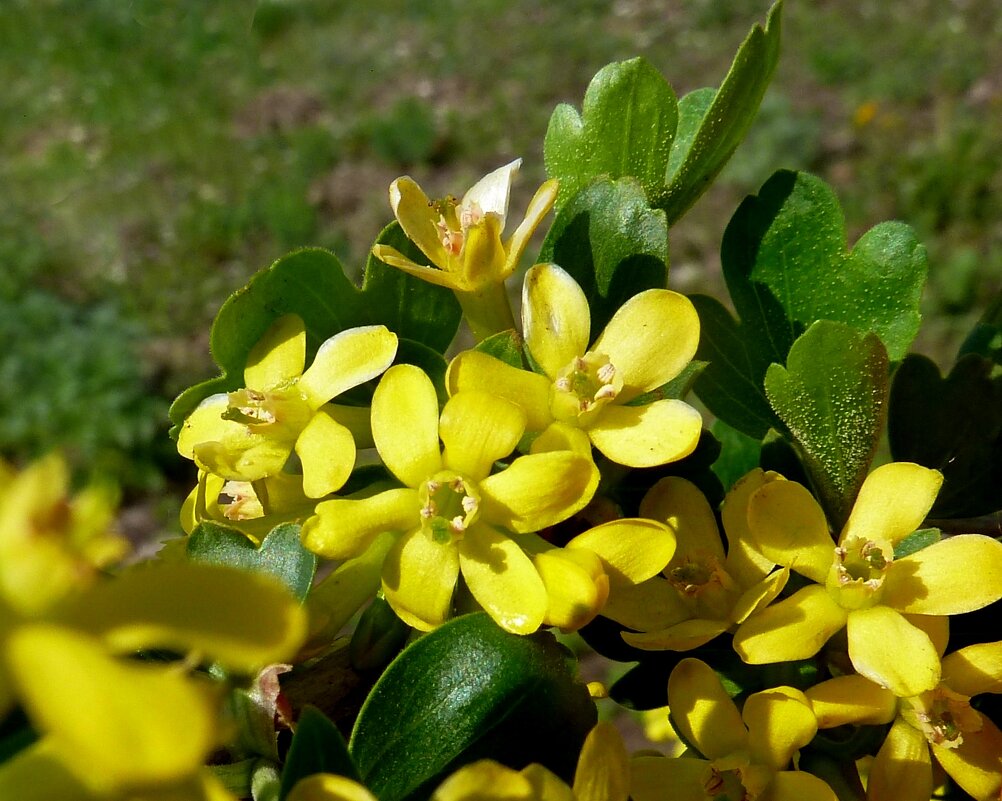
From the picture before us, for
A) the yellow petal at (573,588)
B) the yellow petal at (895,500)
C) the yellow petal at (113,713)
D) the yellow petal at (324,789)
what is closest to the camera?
the yellow petal at (113,713)

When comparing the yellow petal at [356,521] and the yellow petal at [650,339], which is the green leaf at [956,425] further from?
the yellow petal at [356,521]

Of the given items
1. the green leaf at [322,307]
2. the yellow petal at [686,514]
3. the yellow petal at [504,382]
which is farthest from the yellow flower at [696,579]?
the green leaf at [322,307]

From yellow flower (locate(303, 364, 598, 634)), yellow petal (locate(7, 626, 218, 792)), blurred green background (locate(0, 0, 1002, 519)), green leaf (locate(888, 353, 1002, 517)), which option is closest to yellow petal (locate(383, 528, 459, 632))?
yellow flower (locate(303, 364, 598, 634))

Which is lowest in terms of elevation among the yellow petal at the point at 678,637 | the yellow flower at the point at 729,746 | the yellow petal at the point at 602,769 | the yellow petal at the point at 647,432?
the yellow flower at the point at 729,746

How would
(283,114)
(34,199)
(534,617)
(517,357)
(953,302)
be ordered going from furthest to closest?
(283,114) < (34,199) < (953,302) < (517,357) < (534,617)

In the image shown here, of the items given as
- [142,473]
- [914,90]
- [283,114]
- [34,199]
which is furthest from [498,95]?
[142,473]

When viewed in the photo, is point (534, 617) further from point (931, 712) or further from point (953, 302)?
point (953, 302)
